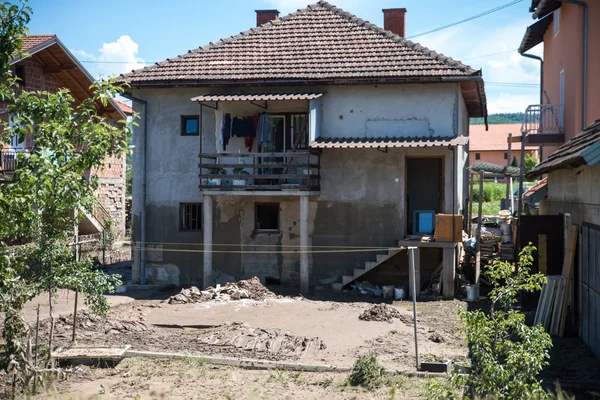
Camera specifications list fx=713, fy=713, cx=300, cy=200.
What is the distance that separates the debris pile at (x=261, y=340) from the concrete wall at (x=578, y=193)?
18.4 feet

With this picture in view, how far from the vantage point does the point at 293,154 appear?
2072 centimetres

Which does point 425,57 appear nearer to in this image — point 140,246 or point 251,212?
point 251,212

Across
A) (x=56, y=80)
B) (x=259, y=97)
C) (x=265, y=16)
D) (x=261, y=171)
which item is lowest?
(x=261, y=171)

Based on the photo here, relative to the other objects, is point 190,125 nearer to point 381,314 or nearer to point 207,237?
point 207,237

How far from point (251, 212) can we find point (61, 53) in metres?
10.8

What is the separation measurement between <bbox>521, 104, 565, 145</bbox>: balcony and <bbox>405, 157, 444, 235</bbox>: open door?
2.93 m

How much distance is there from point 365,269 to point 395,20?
9.64m

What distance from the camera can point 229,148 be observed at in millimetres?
22469

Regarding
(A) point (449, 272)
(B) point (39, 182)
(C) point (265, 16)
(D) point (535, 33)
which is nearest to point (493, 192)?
(D) point (535, 33)

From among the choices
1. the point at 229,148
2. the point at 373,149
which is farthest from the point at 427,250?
the point at 229,148

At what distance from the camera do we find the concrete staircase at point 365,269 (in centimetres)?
2069

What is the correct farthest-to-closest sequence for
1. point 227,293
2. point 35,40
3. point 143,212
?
point 35,40, point 143,212, point 227,293

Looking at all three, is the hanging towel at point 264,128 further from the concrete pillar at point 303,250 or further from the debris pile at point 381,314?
the debris pile at point 381,314

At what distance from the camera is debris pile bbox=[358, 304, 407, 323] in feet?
54.9
